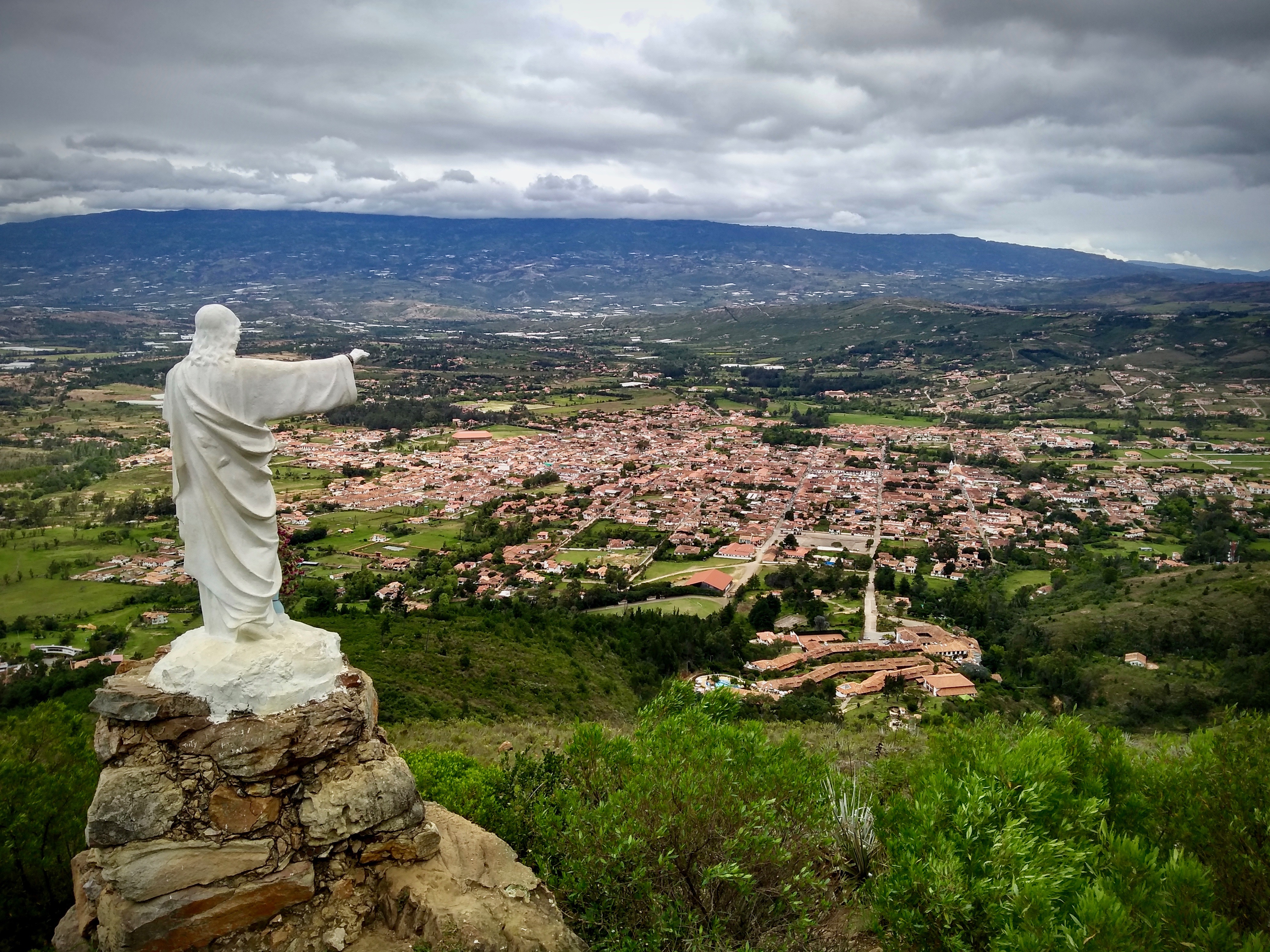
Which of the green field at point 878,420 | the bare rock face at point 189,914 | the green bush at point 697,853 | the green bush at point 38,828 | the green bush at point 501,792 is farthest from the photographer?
the green field at point 878,420

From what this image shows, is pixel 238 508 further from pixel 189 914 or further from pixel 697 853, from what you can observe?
pixel 697 853

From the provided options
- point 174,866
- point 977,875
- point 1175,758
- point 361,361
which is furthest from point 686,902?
point 361,361

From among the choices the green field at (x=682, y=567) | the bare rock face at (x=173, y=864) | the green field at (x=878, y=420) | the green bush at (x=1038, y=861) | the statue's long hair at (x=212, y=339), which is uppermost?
the statue's long hair at (x=212, y=339)

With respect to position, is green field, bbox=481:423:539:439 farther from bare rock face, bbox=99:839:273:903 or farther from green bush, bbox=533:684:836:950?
bare rock face, bbox=99:839:273:903

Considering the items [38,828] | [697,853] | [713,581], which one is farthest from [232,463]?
[713,581]

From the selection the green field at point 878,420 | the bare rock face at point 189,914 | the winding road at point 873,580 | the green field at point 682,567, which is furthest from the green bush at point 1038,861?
the green field at point 878,420

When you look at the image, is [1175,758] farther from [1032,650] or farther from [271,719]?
[1032,650]

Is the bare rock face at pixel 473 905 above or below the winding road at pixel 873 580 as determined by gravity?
above

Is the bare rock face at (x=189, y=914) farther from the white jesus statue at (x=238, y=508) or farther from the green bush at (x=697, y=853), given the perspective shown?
the green bush at (x=697, y=853)
